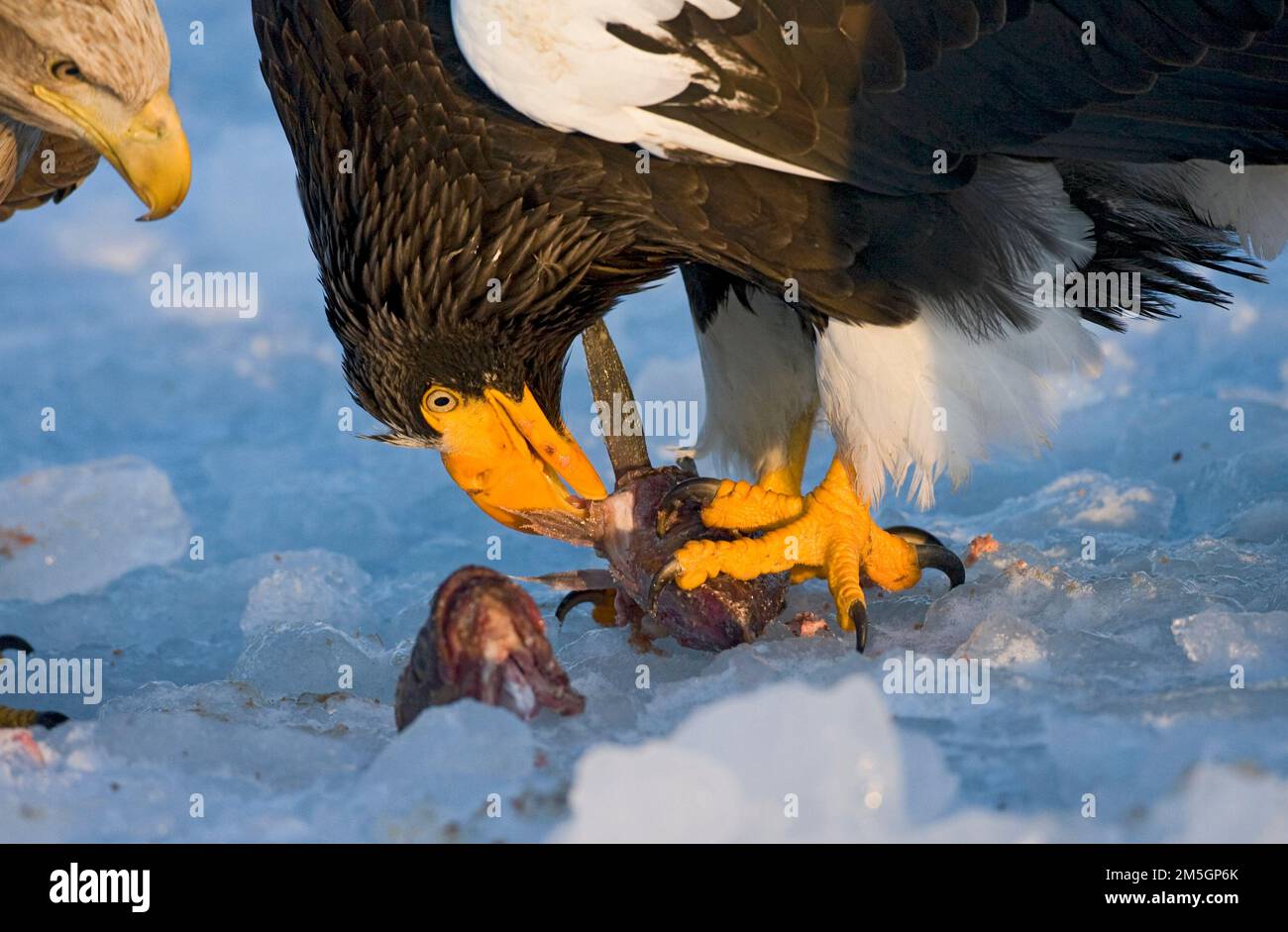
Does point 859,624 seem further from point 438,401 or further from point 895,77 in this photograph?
point 895,77

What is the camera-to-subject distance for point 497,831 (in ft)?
7.13

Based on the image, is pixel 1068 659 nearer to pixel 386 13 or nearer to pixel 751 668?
pixel 751 668

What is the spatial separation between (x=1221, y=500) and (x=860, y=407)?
1747 millimetres

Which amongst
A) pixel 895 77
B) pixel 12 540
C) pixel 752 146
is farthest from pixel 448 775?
pixel 12 540

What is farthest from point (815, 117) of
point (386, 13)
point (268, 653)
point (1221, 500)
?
point (1221, 500)

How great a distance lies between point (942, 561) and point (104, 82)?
2.27 meters

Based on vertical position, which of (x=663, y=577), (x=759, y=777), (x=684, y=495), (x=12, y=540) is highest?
(x=12, y=540)

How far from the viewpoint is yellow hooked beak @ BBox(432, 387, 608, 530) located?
3.26m

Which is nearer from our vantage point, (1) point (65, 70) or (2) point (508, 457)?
(1) point (65, 70)

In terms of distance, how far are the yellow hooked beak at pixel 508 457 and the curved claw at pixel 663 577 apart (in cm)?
24

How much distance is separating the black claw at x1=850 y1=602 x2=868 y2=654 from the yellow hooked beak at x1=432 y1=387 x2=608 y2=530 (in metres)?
0.68

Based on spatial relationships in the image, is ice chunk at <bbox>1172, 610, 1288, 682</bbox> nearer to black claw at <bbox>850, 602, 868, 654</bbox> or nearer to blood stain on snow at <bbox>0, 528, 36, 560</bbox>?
black claw at <bbox>850, 602, 868, 654</bbox>

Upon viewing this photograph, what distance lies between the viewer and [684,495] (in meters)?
3.37

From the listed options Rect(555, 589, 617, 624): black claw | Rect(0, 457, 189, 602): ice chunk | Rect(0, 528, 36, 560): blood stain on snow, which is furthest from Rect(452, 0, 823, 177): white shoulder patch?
Rect(0, 528, 36, 560): blood stain on snow
